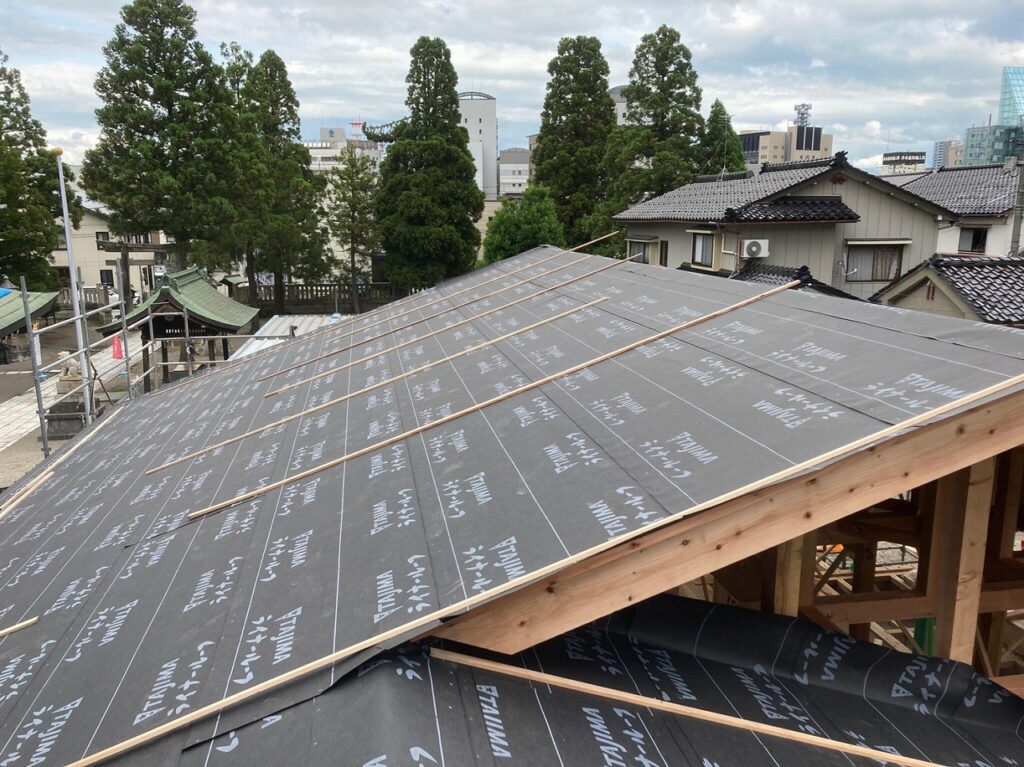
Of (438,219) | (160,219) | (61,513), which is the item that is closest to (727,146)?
(438,219)

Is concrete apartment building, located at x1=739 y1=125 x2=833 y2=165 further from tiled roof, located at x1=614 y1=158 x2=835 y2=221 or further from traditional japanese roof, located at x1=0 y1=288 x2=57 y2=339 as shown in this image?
traditional japanese roof, located at x1=0 y1=288 x2=57 y2=339

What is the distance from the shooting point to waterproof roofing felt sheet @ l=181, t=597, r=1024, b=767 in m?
2.16

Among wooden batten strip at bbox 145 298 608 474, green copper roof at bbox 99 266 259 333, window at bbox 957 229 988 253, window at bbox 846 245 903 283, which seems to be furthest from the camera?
window at bbox 957 229 988 253

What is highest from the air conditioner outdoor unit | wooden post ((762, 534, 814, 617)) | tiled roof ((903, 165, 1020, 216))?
tiled roof ((903, 165, 1020, 216))

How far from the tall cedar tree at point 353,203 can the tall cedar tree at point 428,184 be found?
3.71 ft

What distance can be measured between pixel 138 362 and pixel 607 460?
21.8 meters

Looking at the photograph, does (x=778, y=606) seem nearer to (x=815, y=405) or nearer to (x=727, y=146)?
(x=815, y=405)

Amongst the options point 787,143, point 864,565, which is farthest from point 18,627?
point 787,143

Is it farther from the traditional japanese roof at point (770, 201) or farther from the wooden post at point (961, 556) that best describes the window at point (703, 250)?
the wooden post at point (961, 556)

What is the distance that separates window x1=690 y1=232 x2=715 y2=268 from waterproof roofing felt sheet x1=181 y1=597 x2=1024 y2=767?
1694 cm

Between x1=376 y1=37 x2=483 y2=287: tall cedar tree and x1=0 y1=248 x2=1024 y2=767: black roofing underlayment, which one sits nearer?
x1=0 y1=248 x2=1024 y2=767: black roofing underlayment

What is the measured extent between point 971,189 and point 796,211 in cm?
1213

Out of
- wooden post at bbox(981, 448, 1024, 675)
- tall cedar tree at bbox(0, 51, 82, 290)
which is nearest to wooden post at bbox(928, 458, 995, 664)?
wooden post at bbox(981, 448, 1024, 675)

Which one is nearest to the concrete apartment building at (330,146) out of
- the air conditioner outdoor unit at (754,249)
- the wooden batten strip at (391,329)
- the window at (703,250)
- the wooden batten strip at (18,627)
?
the window at (703,250)
